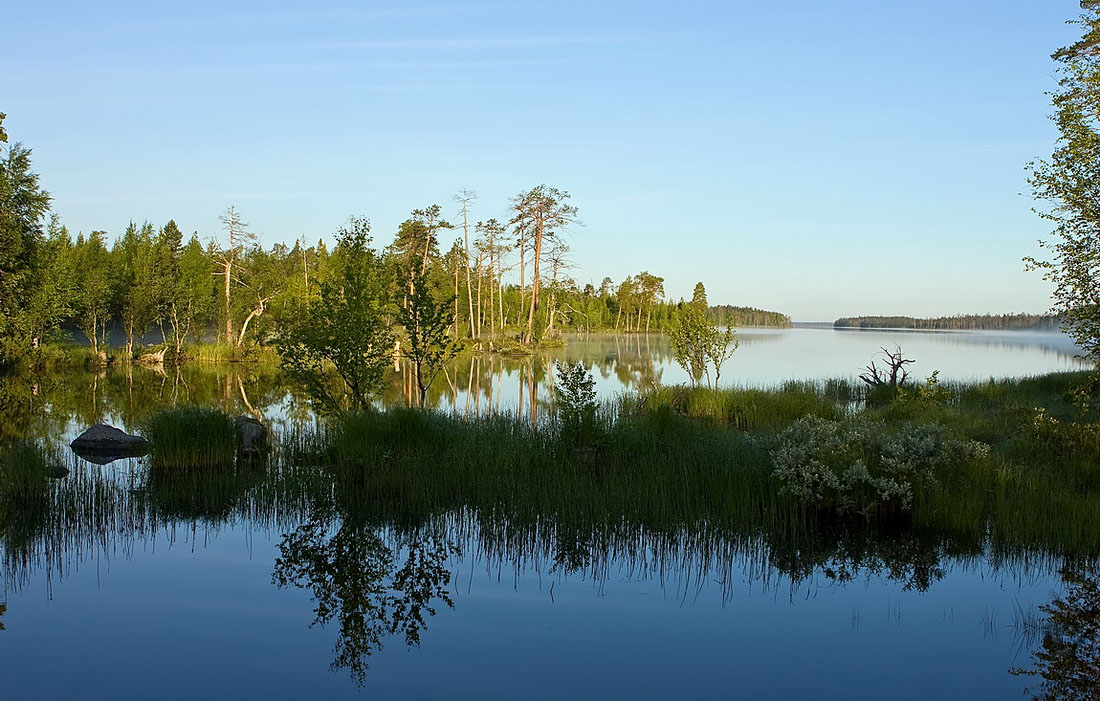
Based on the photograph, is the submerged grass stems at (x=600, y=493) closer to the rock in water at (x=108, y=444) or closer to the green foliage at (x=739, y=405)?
the rock in water at (x=108, y=444)

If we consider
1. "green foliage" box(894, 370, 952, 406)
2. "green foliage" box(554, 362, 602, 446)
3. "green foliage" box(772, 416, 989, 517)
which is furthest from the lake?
"green foliage" box(894, 370, 952, 406)

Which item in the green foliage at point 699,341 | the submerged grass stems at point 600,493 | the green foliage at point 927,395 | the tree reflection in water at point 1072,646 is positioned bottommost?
the tree reflection in water at point 1072,646

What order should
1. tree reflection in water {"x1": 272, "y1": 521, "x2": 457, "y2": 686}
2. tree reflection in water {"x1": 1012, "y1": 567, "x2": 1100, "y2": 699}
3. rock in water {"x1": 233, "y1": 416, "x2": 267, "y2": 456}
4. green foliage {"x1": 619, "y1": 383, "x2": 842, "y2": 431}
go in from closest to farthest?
tree reflection in water {"x1": 1012, "y1": 567, "x2": 1100, "y2": 699}, tree reflection in water {"x1": 272, "y1": 521, "x2": 457, "y2": 686}, rock in water {"x1": 233, "y1": 416, "x2": 267, "y2": 456}, green foliage {"x1": 619, "y1": 383, "x2": 842, "y2": 431}

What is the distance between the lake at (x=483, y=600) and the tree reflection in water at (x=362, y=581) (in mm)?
25

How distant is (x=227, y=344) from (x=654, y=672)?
40.8 meters

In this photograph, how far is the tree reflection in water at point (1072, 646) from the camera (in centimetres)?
529

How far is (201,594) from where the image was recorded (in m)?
6.99

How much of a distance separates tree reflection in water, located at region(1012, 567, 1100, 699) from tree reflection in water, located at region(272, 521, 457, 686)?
4.58 metres

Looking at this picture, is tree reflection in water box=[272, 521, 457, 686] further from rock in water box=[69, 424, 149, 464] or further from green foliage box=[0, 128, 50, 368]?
green foliage box=[0, 128, 50, 368]

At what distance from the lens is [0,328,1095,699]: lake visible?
17.8ft

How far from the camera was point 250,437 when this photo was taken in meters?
13.2

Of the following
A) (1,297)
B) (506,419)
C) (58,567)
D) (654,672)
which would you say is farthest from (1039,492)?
(1,297)

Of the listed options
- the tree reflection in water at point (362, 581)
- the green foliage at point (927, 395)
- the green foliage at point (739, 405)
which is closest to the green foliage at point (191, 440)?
the tree reflection in water at point (362, 581)

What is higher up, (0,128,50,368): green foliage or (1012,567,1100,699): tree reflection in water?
(0,128,50,368): green foliage
